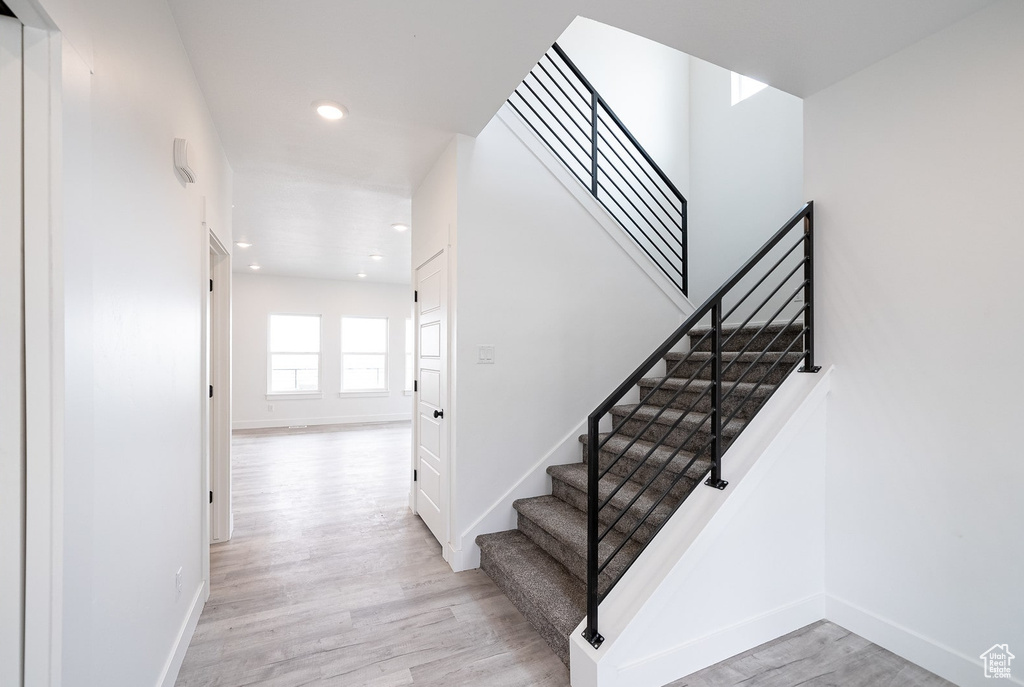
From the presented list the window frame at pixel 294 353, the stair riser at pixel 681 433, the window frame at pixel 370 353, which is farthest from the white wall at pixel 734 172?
the window frame at pixel 294 353

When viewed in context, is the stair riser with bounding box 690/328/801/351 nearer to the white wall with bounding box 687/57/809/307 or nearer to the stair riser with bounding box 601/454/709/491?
the stair riser with bounding box 601/454/709/491

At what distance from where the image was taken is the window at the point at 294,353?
8.27 meters

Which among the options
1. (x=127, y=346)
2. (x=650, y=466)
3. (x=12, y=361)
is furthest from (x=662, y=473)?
(x=12, y=361)

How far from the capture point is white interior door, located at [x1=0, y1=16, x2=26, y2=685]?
3.22 ft

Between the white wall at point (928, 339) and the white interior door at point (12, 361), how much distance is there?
292 cm

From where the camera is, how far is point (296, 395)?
8.28 metres

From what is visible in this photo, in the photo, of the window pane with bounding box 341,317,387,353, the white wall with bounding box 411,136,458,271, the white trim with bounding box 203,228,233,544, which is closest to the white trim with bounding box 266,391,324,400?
the window pane with bounding box 341,317,387,353

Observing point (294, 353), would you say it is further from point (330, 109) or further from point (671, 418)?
point (671, 418)

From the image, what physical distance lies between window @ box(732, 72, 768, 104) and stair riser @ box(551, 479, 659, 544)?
Answer: 12.3ft

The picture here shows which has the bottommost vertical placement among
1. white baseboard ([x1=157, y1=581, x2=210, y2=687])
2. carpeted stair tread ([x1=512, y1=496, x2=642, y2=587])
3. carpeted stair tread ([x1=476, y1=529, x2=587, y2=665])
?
white baseboard ([x1=157, y1=581, x2=210, y2=687])

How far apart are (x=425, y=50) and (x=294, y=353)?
7393mm

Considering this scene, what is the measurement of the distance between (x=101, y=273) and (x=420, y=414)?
2.56m
